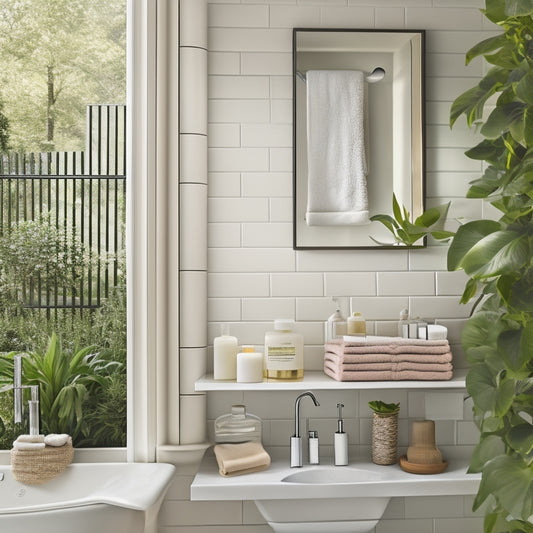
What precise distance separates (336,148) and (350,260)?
0.40 meters

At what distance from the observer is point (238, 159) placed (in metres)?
2.28

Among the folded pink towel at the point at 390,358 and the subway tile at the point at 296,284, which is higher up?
the subway tile at the point at 296,284

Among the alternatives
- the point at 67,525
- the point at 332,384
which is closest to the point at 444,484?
the point at 332,384

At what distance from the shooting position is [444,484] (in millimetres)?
1945

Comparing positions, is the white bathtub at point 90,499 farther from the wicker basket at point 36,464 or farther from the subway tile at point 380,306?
the subway tile at point 380,306

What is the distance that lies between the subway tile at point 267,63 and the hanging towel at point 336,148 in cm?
9

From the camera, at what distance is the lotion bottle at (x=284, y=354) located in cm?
208

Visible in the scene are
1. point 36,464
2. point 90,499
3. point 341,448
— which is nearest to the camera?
point 90,499

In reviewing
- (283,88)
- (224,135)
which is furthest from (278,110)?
(224,135)

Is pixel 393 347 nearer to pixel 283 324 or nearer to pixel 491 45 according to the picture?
pixel 283 324

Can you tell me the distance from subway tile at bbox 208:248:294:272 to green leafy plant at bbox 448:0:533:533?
0.83 meters

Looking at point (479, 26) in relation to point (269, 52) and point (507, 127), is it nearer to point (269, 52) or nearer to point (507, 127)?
point (269, 52)

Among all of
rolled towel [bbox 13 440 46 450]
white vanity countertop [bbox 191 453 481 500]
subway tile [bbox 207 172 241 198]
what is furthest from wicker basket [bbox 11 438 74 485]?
subway tile [bbox 207 172 241 198]

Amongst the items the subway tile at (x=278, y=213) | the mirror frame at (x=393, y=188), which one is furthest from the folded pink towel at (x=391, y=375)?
the subway tile at (x=278, y=213)
